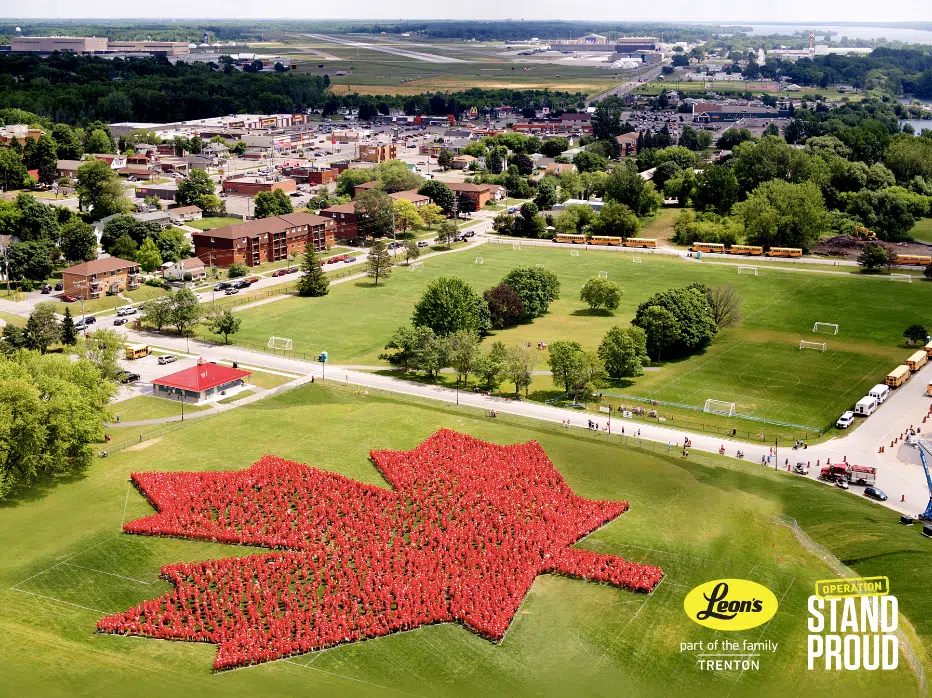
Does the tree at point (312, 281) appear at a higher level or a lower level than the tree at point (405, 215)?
lower

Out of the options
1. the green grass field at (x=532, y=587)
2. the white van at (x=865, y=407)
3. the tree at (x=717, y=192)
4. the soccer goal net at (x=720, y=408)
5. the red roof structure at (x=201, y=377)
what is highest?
the tree at (x=717, y=192)

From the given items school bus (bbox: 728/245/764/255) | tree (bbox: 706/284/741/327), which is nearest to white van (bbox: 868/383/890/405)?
tree (bbox: 706/284/741/327)

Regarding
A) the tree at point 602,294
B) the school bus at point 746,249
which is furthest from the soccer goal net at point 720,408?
the school bus at point 746,249

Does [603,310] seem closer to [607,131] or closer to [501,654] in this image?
[501,654]

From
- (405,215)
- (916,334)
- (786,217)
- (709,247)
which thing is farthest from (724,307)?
(405,215)

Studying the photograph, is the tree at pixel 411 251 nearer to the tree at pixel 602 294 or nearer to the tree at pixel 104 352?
the tree at pixel 602 294

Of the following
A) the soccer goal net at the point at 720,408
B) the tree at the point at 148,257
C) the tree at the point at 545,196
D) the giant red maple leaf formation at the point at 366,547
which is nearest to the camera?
the giant red maple leaf formation at the point at 366,547

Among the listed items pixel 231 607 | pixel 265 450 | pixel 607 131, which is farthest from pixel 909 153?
pixel 231 607
